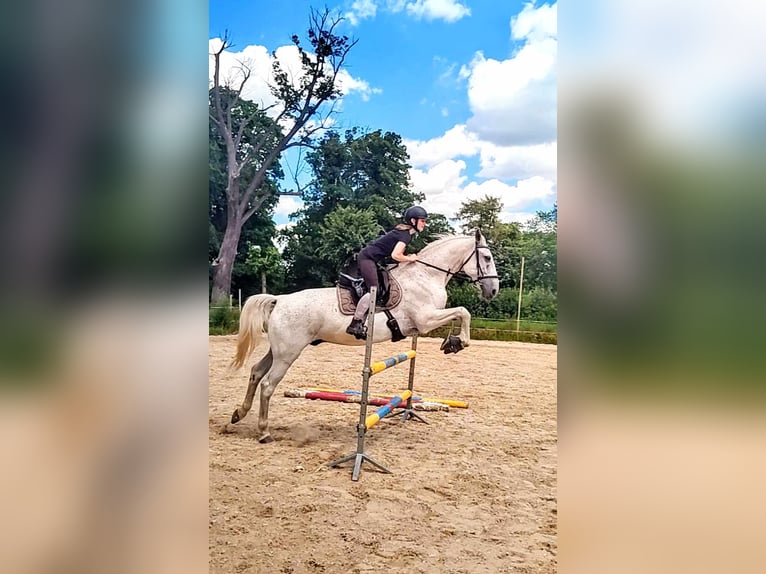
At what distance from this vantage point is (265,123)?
305 cm

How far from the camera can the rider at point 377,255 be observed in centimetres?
275

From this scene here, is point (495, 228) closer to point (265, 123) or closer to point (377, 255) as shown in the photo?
point (377, 255)

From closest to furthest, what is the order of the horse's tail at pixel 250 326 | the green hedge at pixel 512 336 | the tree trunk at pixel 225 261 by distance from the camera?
the horse's tail at pixel 250 326
the tree trunk at pixel 225 261
the green hedge at pixel 512 336

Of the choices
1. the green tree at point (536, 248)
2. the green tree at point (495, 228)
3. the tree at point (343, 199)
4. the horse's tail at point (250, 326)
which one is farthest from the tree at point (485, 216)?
the horse's tail at point (250, 326)

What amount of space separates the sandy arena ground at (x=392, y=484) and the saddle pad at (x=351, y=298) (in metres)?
0.73

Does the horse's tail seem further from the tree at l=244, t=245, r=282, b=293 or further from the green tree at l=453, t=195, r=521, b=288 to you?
the green tree at l=453, t=195, r=521, b=288

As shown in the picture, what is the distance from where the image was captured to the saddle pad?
2.83 m

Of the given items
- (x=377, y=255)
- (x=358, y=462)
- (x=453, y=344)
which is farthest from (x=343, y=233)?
(x=358, y=462)

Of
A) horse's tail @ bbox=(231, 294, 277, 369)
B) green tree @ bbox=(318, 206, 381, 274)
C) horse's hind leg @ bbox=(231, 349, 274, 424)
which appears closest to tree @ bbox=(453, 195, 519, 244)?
green tree @ bbox=(318, 206, 381, 274)

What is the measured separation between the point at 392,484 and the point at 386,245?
1.27 meters

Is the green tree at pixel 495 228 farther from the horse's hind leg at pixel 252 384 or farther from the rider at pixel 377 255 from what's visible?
the horse's hind leg at pixel 252 384
